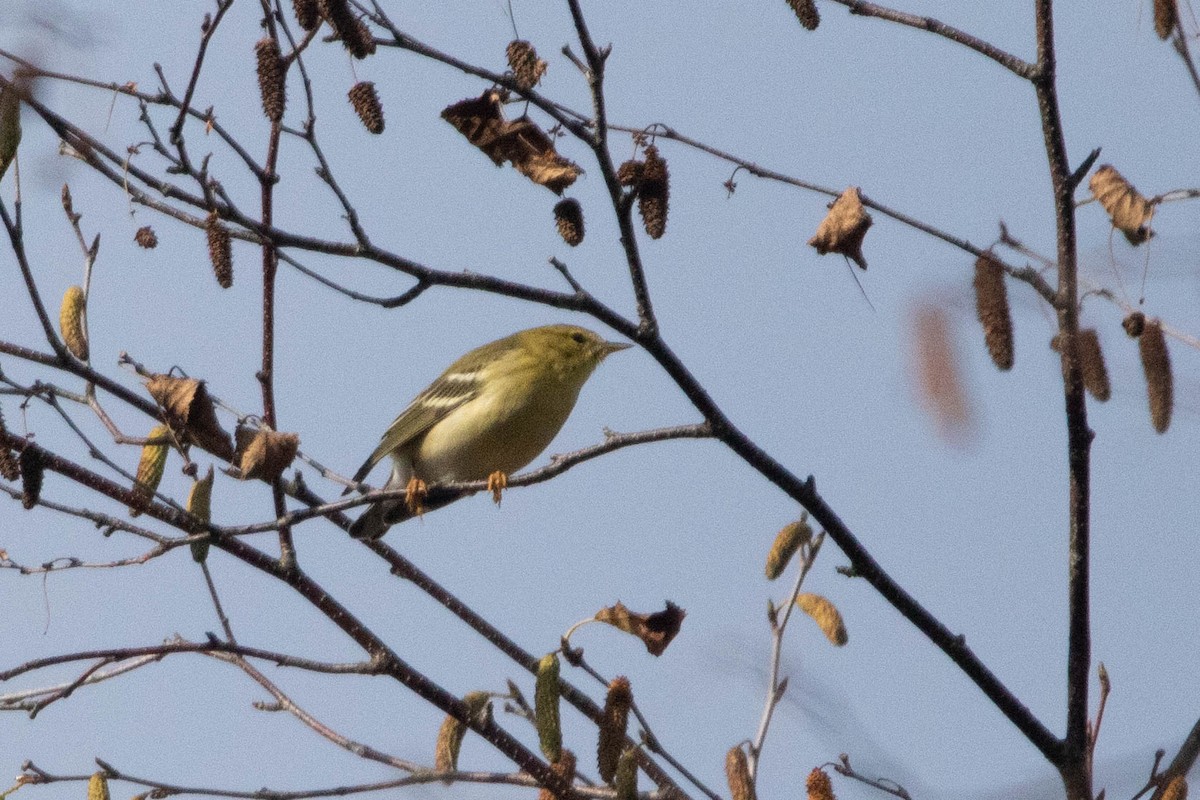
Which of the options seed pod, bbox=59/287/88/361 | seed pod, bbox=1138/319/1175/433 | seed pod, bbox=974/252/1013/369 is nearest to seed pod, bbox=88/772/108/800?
seed pod, bbox=59/287/88/361

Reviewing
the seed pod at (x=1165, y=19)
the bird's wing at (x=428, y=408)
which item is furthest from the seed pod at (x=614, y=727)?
the bird's wing at (x=428, y=408)

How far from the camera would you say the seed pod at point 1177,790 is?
221cm

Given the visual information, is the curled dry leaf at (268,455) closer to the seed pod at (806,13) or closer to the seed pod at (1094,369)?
the seed pod at (806,13)

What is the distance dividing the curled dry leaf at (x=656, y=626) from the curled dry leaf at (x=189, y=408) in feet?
2.91

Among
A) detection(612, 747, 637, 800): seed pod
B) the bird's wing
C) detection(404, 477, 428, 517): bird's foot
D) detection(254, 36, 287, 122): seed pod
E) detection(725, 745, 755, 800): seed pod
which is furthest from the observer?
the bird's wing

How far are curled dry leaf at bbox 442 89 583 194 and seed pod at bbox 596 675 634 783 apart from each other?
3.04 ft

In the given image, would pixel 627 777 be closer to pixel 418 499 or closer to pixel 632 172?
pixel 632 172

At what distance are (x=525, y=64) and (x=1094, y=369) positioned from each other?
1.19m

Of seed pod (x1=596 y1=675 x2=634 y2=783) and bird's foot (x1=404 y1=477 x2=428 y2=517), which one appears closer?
seed pod (x1=596 y1=675 x2=634 y2=783)

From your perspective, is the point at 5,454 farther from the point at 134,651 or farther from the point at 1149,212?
the point at 1149,212

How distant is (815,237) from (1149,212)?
2.07 ft

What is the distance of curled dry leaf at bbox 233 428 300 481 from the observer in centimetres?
259

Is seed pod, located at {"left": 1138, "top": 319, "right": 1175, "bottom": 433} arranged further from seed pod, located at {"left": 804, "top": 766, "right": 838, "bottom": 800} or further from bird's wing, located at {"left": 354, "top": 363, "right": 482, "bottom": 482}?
bird's wing, located at {"left": 354, "top": 363, "right": 482, "bottom": 482}

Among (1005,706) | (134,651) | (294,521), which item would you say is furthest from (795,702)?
(134,651)
